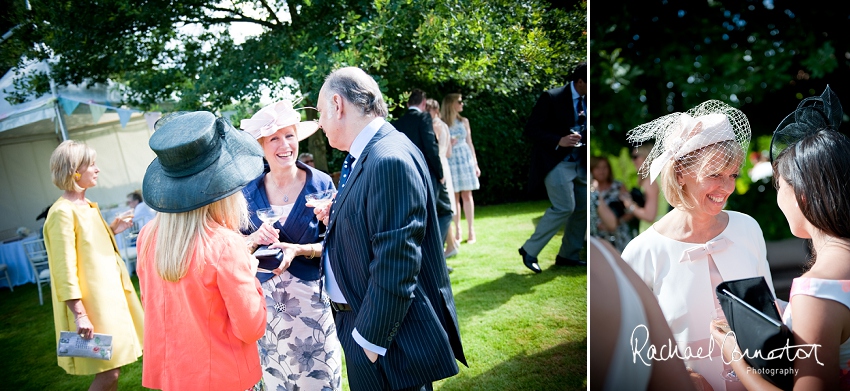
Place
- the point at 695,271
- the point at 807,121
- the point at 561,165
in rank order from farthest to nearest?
the point at 561,165 → the point at 695,271 → the point at 807,121

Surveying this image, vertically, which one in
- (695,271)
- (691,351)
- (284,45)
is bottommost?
(691,351)

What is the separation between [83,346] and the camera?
2797mm

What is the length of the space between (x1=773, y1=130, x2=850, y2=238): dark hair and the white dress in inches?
8.3

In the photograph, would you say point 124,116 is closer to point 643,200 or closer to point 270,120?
point 270,120

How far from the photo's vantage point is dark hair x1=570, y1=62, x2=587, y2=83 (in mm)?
4211

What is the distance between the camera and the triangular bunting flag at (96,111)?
19.3 feet

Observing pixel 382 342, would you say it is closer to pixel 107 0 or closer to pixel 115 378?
pixel 115 378

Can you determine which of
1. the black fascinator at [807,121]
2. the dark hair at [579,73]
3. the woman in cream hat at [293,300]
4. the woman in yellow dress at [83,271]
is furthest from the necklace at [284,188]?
the dark hair at [579,73]

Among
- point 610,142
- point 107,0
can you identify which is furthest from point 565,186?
point 107,0

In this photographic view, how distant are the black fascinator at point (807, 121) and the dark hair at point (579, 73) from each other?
2033 mm

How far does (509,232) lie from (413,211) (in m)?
5.52

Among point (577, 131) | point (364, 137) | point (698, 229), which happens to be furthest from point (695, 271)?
point (577, 131)

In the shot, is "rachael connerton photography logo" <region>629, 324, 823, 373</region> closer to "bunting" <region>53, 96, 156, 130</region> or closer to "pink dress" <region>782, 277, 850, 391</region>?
"pink dress" <region>782, 277, 850, 391</region>

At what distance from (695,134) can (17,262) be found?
691cm
